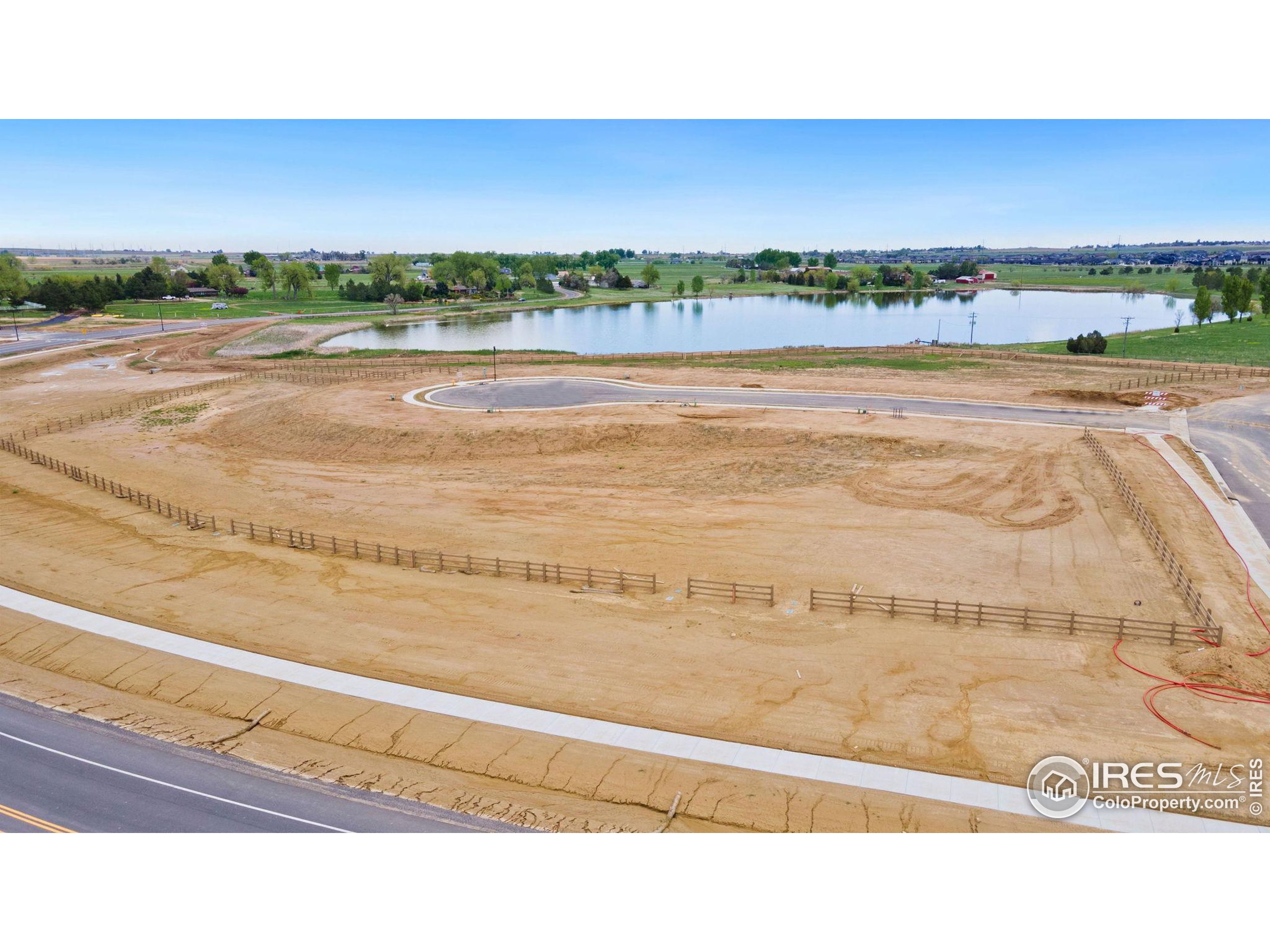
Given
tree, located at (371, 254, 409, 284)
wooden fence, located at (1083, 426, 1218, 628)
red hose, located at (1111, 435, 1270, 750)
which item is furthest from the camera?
tree, located at (371, 254, 409, 284)

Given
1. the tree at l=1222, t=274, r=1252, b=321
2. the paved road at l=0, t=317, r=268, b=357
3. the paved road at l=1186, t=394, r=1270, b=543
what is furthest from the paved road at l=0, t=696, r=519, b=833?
the tree at l=1222, t=274, r=1252, b=321

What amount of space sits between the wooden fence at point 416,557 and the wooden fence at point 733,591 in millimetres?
1460

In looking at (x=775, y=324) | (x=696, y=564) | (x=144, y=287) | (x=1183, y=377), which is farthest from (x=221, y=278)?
(x=1183, y=377)

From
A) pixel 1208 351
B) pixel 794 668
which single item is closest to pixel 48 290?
pixel 794 668

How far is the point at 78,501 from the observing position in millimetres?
35188

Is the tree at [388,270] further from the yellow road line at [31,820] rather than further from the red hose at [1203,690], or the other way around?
the red hose at [1203,690]

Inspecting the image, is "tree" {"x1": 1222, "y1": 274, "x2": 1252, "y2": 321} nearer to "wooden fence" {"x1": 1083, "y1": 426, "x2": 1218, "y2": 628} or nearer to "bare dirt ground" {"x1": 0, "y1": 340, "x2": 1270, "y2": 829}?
"bare dirt ground" {"x1": 0, "y1": 340, "x2": 1270, "y2": 829}

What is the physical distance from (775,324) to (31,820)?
12695cm

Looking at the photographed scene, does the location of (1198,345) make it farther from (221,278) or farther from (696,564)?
(221,278)

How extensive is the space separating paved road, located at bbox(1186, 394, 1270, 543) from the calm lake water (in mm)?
55168

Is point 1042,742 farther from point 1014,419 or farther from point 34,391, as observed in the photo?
point 34,391

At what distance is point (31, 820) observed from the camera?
1454 cm

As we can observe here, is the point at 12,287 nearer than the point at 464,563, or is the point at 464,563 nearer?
the point at 464,563

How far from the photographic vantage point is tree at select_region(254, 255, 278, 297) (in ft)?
530
